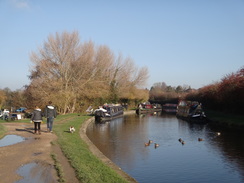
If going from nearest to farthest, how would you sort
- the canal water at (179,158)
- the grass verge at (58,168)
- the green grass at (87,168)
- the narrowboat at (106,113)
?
the grass verge at (58,168) < the green grass at (87,168) < the canal water at (179,158) < the narrowboat at (106,113)

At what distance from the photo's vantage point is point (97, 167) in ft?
28.6

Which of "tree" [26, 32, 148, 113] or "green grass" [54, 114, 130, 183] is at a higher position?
"tree" [26, 32, 148, 113]

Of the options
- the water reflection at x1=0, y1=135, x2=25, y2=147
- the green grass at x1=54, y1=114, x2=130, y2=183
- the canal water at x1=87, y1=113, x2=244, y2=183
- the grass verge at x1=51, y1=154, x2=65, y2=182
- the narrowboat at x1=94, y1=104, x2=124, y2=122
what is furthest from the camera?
the narrowboat at x1=94, y1=104, x2=124, y2=122

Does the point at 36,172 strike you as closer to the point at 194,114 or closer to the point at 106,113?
the point at 106,113

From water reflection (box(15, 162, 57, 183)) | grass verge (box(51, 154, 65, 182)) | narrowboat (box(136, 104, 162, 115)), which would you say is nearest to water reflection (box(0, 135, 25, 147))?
grass verge (box(51, 154, 65, 182))

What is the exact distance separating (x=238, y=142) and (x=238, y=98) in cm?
1287

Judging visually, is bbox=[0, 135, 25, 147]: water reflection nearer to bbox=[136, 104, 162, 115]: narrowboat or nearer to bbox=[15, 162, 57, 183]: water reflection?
bbox=[15, 162, 57, 183]: water reflection

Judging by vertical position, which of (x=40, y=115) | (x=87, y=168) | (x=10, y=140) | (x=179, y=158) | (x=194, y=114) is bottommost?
(x=179, y=158)

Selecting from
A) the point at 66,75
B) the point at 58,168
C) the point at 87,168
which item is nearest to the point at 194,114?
the point at 66,75

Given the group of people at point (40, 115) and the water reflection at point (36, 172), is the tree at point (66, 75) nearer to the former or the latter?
the group of people at point (40, 115)

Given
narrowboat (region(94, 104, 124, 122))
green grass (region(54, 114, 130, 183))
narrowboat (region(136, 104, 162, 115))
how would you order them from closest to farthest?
1. green grass (region(54, 114, 130, 183))
2. narrowboat (region(94, 104, 124, 122))
3. narrowboat (region(136, 104, 162, 115))

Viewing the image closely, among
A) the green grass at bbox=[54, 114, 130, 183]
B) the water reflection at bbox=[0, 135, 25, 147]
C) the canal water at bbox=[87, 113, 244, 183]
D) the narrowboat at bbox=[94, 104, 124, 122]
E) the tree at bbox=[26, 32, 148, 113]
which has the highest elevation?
the tree at bbox=[26, 32, 148, 113]

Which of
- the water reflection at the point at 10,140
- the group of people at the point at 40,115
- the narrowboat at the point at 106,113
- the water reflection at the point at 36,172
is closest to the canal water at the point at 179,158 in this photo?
the group of people at the point at 40,115

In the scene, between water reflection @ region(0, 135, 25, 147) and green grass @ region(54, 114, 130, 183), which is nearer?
green grass @ region(54, 114, 130, 183)
